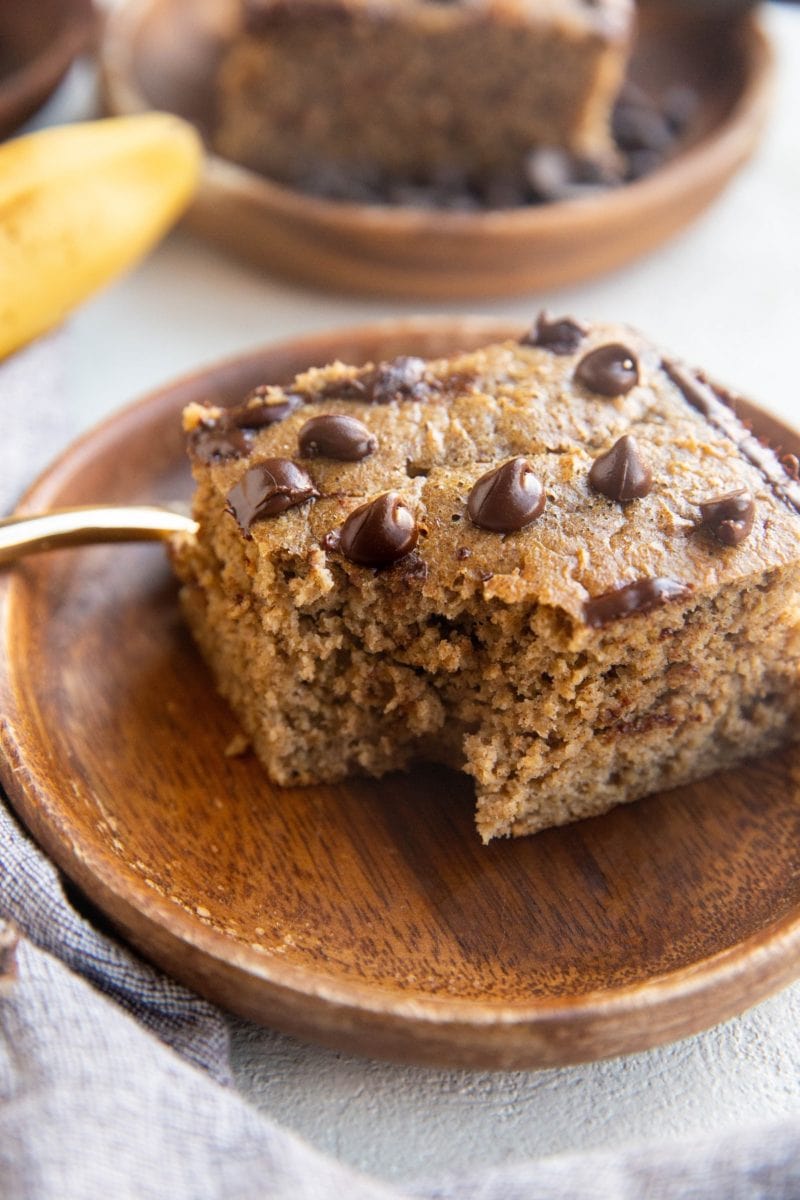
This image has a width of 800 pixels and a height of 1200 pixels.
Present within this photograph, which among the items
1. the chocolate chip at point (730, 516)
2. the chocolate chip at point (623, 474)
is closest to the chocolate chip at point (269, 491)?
the chocolate chip at point (623, 474)

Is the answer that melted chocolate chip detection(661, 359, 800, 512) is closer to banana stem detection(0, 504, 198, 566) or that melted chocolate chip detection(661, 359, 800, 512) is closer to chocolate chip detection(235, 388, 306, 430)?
chocolate chip detection(235, 388, 306, 430)

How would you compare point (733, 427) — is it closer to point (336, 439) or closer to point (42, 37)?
point (336, 439)

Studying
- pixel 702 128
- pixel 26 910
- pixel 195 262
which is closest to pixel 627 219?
pixel 702 128

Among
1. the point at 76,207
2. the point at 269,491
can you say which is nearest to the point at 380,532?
the point at 269,491

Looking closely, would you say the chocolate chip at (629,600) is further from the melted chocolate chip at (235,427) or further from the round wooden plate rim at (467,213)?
the round wooden plate rim at (467,213)

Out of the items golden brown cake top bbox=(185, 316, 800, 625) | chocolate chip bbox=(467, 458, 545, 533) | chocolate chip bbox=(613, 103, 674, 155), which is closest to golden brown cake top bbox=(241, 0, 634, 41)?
chocolate chip bbox=(613, 103, 674, 155)
